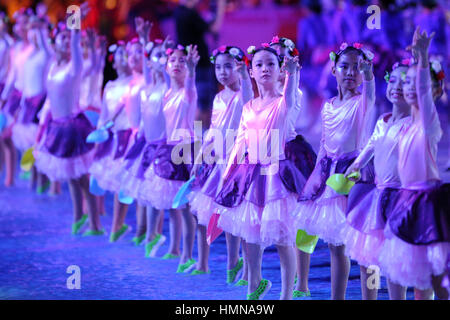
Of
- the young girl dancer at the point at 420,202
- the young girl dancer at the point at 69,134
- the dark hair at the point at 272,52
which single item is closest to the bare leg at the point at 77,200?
the young girl dancer at the point at 69,134

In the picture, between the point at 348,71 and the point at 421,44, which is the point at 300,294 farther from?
the point at 421,44

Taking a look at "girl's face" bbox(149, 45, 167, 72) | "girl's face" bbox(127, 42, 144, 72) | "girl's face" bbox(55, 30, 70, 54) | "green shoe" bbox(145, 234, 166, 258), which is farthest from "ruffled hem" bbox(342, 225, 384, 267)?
"girl's face" bbox(55, 30, 70, 54)

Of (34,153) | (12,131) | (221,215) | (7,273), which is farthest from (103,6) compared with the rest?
(221,215)

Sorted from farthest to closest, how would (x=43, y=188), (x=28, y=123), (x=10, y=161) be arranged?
(x=10, y=161) → (x=43, y=188) → (x=28, y=123)

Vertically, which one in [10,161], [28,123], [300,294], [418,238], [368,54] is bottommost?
[300,294]

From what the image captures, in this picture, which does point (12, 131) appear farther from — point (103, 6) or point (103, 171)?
point (103, 6)

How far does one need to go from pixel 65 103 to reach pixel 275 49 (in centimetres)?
266

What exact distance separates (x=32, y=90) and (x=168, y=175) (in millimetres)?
3374

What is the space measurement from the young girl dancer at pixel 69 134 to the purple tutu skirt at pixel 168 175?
3.95ft

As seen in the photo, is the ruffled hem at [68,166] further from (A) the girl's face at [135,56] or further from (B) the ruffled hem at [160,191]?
(B) the ruffled hem at [160,191]

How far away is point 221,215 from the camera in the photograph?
4652mm

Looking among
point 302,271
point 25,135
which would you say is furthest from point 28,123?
point 302,271

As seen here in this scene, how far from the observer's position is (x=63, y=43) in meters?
6.92

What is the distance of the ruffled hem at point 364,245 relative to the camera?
12.9ft
